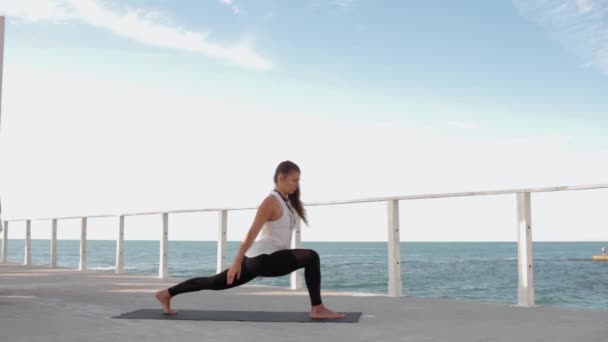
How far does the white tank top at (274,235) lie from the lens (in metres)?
4.64

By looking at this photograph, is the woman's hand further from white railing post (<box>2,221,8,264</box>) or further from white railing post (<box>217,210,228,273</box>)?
white railing post (<box>2,221,8,264</box>)

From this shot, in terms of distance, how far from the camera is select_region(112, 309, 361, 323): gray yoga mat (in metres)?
4.57

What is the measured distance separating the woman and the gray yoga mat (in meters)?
0.13

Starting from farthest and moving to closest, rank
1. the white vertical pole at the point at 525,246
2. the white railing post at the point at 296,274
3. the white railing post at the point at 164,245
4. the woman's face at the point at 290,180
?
the white railing post at the point at 164,245 < the white railing post at the point at 296,274 < the white vertical pole at the point at 525,246 < the woman's face at the point at 290,180

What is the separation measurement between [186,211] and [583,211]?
62063 mm

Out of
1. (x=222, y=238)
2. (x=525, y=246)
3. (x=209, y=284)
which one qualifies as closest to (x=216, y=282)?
(x=209, y=284)

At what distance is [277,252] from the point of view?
182 inches

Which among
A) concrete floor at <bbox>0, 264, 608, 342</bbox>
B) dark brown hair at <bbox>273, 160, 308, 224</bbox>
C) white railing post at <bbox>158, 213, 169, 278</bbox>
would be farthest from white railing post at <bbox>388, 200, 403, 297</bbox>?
white railing post at <bbox>158, 213, 169, 278</bbox>

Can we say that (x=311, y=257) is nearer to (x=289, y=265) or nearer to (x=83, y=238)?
(x=289, y=265)

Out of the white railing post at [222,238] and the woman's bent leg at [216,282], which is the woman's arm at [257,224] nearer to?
the woman's bent leg at [216,282]

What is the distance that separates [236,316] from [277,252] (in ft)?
1.79

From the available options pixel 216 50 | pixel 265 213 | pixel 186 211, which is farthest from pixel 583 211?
pixel 265 213

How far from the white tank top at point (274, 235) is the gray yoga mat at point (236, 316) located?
44 cm

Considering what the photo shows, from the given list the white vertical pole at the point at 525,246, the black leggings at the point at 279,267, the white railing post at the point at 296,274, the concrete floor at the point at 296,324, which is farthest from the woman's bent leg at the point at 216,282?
the white railing post at the point at 296,274
